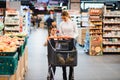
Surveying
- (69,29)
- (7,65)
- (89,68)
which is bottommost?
(89,68)

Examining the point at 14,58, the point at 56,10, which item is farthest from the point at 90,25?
the point at 56,10

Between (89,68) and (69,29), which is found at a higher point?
(69,29)

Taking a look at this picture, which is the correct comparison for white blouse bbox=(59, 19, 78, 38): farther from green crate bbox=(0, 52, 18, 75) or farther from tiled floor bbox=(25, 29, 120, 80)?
green crate bbox=(0, 52, 18, 75)

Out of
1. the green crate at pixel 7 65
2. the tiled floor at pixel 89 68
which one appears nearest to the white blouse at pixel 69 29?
the tiled floor at pixel 89 68

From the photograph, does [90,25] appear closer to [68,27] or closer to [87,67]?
[87,67]

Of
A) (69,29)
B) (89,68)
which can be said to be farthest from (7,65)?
(89,68)

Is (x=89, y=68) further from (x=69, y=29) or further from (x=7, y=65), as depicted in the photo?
(x=7, y=65)

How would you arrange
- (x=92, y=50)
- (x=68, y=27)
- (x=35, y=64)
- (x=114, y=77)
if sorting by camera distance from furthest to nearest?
(x=92, y=50), (x=35, y=64), (x=114, y=77), (x=68, y=27)

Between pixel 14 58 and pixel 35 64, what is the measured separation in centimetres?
684

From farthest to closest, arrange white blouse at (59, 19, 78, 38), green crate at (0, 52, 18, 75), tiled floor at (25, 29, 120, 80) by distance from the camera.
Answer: tiled floor at (25, 29, 120, 80) → white blouse at (59, 19, 78, 38) → green crate at (0, 52, 18, 75)


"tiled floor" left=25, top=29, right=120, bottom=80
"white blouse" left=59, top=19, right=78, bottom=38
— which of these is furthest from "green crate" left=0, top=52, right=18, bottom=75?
"tiled floor" left=25, top=29, right=120, bottom=80

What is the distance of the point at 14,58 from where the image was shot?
19.7ft

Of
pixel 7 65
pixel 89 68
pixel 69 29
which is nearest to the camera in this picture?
pixel 7 65

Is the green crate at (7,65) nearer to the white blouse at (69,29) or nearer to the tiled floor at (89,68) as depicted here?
the white blouse at (69,29)
